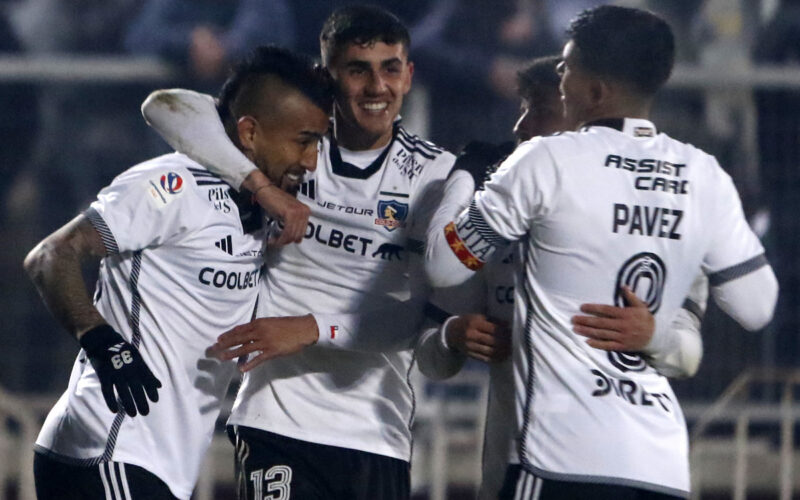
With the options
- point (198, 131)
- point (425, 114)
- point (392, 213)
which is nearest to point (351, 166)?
point (392, 213)

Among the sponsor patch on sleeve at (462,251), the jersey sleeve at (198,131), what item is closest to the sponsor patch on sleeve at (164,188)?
the jersey sleeve at (198,131)

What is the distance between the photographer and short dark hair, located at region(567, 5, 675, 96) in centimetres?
307

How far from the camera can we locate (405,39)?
368 cm

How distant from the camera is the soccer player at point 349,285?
11.8 feet

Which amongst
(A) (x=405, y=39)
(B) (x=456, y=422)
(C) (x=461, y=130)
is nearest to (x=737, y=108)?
(C) (x=461, y=130)

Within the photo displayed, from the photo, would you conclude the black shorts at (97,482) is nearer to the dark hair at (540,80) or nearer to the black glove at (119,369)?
the black glove at (119,369)

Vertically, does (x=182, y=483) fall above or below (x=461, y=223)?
below

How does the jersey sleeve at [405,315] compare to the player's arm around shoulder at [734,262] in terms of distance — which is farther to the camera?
the jersey sleeve at [405,315]

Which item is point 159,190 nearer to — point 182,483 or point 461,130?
point 182,483

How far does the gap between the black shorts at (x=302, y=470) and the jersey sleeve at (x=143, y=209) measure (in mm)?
747

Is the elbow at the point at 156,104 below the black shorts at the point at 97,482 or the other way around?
the other way around

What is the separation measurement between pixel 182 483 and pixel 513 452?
2.98ft

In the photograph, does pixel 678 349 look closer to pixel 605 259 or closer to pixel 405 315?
pixel 605 259

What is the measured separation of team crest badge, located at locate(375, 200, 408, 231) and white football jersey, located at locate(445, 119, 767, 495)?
58 cm
